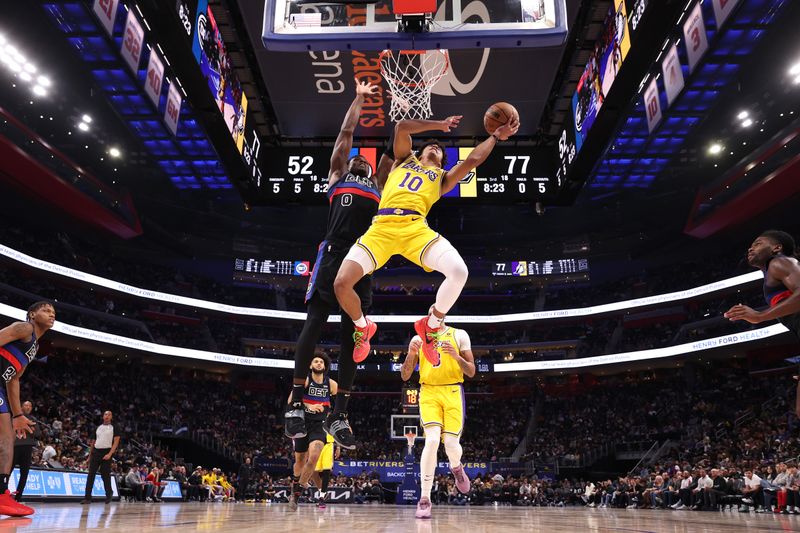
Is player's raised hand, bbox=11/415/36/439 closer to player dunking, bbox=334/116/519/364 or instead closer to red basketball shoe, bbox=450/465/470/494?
player dunking, bbox=334/116/519/364

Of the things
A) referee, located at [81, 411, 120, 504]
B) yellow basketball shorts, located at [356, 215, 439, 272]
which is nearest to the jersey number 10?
yellow basketball shorts, located at [356, 215, 439, 272]

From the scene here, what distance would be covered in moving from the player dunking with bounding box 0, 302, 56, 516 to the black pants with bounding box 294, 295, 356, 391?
2.31 m

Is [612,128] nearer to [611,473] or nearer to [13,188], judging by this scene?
[611,473]

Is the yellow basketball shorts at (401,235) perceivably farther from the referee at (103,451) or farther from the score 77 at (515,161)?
the referee at (103,451)

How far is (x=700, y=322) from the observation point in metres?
30.7

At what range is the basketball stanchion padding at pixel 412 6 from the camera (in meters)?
6.43

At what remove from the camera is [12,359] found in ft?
16.9

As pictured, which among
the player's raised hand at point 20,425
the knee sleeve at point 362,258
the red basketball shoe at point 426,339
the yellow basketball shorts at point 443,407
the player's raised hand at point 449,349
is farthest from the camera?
the yellow basketball shorts at point 443,407

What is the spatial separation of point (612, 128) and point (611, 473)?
910 inches

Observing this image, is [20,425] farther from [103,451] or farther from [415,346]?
[103,451]

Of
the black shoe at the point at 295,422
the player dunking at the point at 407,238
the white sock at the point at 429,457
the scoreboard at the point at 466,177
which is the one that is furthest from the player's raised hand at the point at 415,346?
the scoreboard at the point at 466,177

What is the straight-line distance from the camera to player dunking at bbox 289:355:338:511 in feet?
27.5

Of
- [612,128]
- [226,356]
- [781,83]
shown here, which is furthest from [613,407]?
[612,128]

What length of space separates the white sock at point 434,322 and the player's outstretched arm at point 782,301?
7.01 ft
